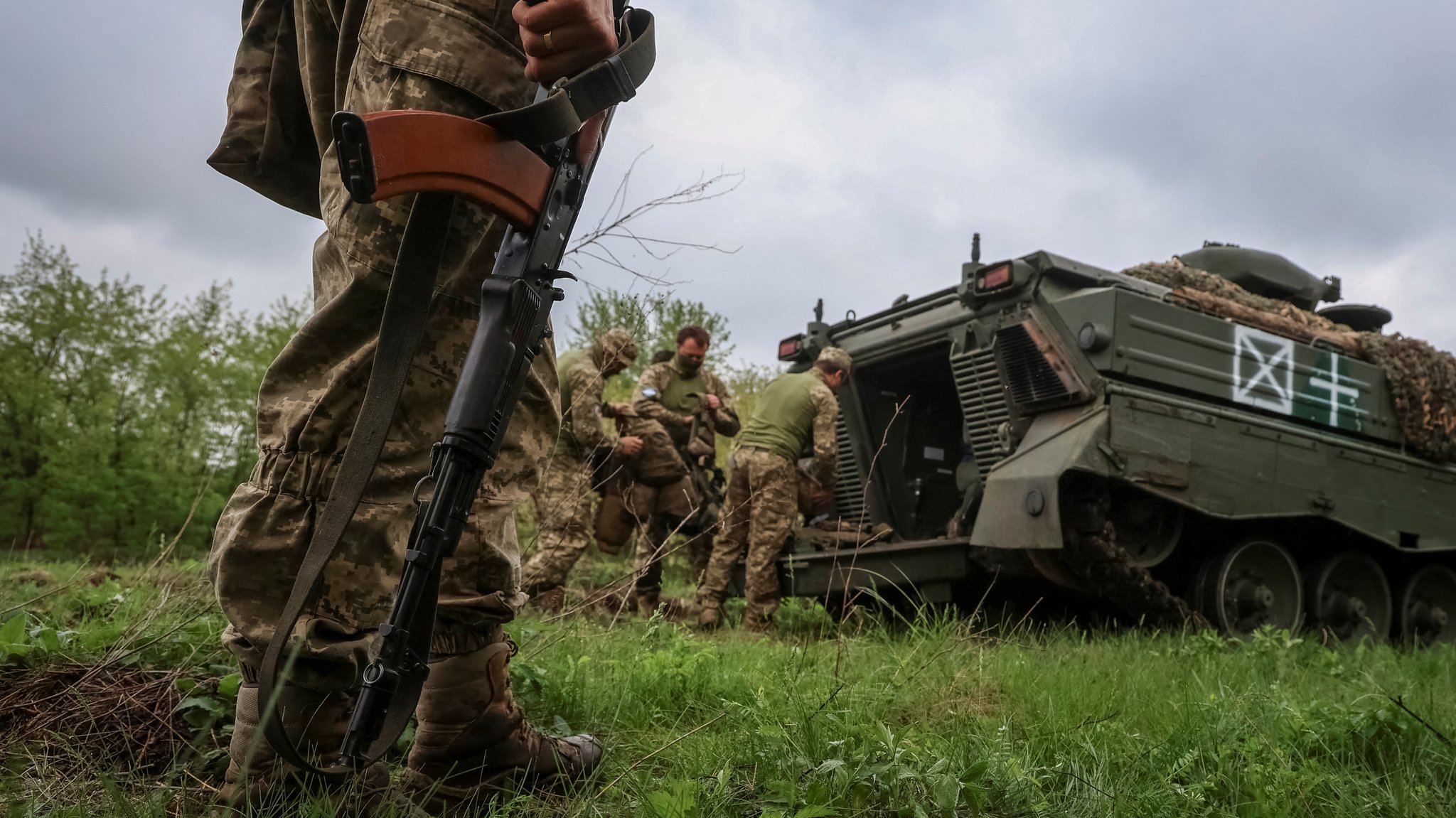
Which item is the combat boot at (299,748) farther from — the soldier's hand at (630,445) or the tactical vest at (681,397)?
the tactical vest at (681,397)

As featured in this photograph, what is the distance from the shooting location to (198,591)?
10.8 ft

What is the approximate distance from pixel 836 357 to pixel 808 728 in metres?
5.00

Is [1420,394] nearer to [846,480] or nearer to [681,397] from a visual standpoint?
[846,480]

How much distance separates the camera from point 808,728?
7.27 ft

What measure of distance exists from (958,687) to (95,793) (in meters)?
2.10

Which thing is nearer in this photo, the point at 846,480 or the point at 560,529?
the point at 560,529

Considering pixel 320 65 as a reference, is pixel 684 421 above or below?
above

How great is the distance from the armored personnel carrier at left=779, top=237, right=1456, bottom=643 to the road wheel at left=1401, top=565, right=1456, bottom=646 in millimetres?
18

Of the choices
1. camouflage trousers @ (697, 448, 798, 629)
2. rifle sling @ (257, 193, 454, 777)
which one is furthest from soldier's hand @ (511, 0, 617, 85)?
camouflage trousers @ (697, 448, 798, 629)

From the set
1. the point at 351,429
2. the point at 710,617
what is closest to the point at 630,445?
the point at 710,617

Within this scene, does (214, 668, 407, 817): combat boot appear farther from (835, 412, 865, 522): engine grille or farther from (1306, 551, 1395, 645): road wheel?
(1306, 551, 1395, 645): road wheel

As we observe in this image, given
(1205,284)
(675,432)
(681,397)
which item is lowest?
(675,432)

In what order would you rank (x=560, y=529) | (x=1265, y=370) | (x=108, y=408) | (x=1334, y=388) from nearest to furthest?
(x=1265, y=370) < (x=1334, y=388) < (x=560, y=529) < (x=108, y=408)

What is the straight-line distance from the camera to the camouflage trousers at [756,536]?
6824mm
